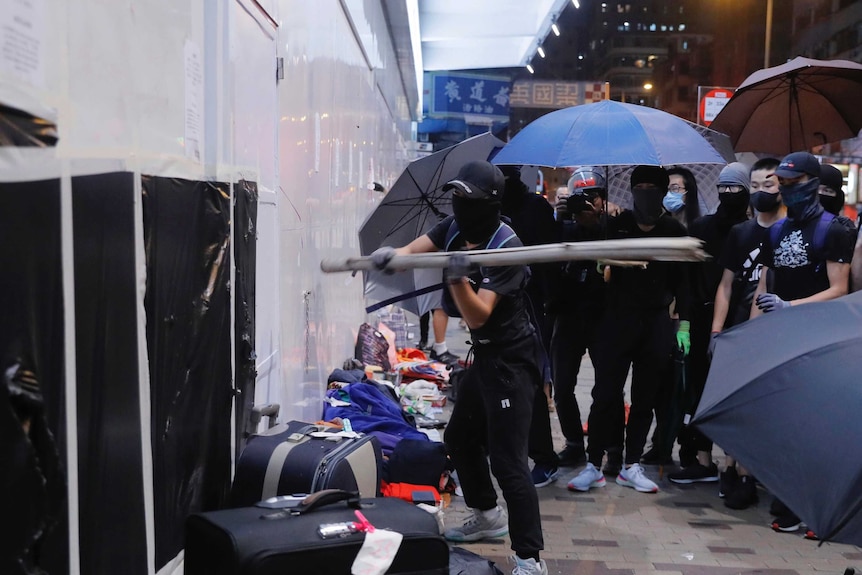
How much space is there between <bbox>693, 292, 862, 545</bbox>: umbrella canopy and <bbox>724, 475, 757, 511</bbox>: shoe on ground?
3033mm

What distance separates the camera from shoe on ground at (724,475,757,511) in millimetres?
5617

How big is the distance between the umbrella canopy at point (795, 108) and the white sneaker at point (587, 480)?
319 centimetres

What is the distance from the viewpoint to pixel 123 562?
2.39 metres

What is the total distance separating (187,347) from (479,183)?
1.62 metres

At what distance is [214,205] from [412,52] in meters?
19.7

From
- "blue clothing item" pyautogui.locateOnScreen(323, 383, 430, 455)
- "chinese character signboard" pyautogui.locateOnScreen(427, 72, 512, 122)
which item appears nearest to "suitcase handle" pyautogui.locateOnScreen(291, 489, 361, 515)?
"blue clothing item" pyautogui.locateOnScreen(323, 383, 430, 455)

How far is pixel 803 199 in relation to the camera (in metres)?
5.05

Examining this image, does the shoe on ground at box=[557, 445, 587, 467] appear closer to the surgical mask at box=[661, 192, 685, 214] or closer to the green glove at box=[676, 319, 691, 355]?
the green glove at box=[676, 319, 691, 355]

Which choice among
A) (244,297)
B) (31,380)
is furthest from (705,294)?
(31,380)

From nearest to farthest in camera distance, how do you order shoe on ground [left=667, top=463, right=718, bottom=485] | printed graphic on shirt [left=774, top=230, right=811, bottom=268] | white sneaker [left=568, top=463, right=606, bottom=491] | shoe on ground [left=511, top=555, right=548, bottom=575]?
shoe on ground [left=511, top=555, right=548, bottom=575], printed graphic on shirt [left=774, top=230, right=811, bottom=268], white sneaker [left=568, top=463, right=606, bottom=491], shoe on ground [left=667, top=463, right=718, bottom=485]

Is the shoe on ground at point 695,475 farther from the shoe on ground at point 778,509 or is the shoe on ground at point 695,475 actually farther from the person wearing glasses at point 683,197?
the person wearing glasses at point 683,197

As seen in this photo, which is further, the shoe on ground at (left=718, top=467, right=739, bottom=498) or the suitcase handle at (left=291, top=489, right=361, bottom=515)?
the shoe on ground at (left=718, top=467, right=739, bottom=498)

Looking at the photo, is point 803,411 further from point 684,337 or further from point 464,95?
point 464,95

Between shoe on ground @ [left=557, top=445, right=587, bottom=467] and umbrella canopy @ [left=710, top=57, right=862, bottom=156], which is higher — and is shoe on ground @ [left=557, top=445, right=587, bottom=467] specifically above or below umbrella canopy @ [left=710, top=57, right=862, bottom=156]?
below
